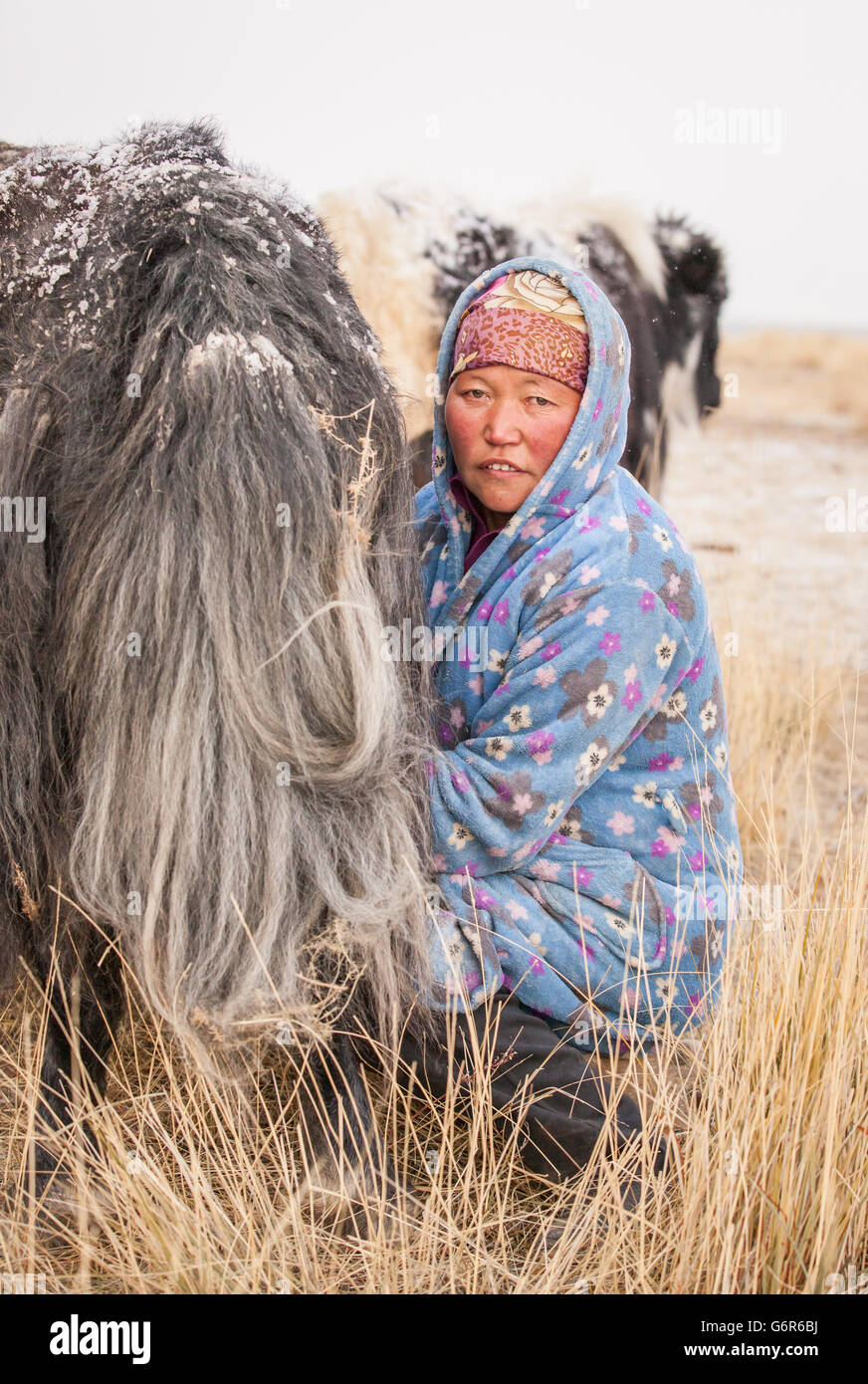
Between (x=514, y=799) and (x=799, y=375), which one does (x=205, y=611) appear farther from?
(x=799, y=375)

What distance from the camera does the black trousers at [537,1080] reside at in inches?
81.8

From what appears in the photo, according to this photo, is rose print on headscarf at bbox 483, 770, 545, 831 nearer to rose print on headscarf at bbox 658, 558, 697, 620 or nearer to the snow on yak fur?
rose print on headscarf at bbox 658, 558, 697, 620

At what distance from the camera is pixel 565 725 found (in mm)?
1985

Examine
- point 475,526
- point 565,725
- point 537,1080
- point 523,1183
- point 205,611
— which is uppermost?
point 475,526

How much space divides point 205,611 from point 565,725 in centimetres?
68

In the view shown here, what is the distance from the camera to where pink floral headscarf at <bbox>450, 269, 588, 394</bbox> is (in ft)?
6.98

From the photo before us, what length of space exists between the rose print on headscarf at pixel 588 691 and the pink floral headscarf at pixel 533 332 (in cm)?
57

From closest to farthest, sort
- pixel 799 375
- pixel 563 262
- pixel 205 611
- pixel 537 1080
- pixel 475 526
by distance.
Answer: pixel 205 611 → pixel 537 1080 → pixel 475 526 → pixel 563 262 → pixel 799 375

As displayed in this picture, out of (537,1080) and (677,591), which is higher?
(677,591)

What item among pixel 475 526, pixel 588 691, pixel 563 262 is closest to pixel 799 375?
pixel 563 262

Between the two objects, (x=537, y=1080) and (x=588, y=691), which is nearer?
(x=588, y=691)

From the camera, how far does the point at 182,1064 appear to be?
2225mm

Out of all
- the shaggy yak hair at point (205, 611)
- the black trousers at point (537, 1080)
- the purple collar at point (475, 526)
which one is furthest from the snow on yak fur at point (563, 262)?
the black trousers at point (537, 1080)

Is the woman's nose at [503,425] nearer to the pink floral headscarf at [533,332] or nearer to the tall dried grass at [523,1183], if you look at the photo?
the pink floral headscarf at [533,332]
